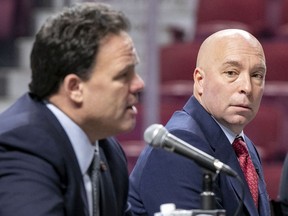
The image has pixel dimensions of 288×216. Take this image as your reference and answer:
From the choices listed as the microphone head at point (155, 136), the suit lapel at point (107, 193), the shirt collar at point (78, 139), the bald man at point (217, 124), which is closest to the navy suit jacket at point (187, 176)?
the bald man at point (217, 124)

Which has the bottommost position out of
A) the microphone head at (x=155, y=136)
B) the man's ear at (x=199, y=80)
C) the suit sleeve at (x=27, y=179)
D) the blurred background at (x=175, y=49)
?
the blurred background at (x=175, y=49)

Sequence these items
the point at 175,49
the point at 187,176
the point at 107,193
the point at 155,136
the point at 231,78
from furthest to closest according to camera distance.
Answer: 1. the point at 175,49
2. the point at 231,78
3. the point at 187,176
4. the point at 107,193
5. the point at 155,136

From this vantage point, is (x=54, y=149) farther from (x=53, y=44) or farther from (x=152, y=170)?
(x=152, y=170)

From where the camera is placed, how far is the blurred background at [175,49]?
14.8ft

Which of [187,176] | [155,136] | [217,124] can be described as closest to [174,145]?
[155,136]

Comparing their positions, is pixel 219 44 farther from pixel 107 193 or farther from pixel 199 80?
pixel 107 193

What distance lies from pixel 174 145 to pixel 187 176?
53 cm

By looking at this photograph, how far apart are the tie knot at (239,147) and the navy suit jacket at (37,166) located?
2.04ft

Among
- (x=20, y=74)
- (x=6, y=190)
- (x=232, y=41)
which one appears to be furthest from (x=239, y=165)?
(x=20, y=74)

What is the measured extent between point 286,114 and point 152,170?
2.28 metres

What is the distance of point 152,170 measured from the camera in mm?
2393

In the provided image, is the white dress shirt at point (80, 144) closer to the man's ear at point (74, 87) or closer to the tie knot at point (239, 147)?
the man's ear at point (74, 87)

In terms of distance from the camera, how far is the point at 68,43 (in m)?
1.89

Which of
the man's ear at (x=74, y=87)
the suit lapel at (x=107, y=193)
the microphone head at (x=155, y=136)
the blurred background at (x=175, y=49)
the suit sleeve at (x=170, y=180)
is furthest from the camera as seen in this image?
→ the blurred background at (x=175, y=49)
